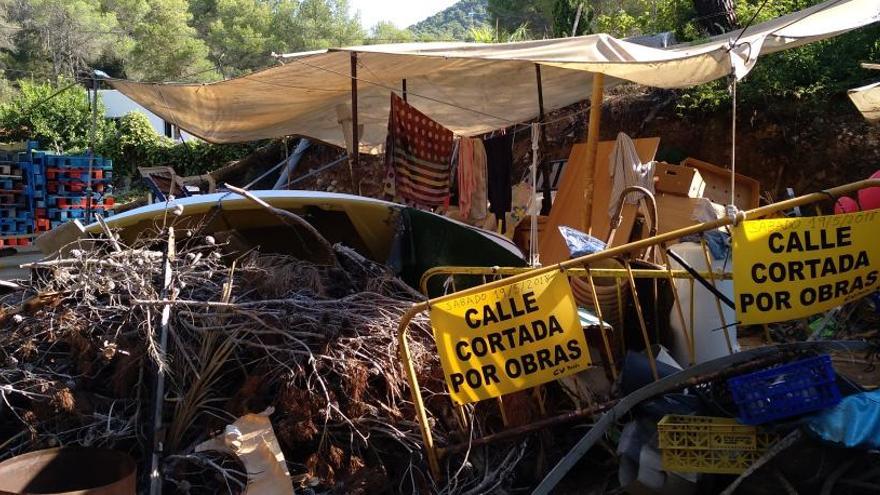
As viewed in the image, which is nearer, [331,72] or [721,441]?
[721,441]

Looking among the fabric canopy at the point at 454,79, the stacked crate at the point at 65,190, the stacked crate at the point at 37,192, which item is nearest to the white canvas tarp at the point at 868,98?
the fabric canopy at the point at 454,79

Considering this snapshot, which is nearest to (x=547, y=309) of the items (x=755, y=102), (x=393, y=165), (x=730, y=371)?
(x=730, y=371)

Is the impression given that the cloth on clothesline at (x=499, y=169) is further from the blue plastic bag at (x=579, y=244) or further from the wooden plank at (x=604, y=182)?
the blue plastic bag at (x=579, y=244)

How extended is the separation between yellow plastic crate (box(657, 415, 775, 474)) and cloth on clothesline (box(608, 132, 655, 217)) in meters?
4.85

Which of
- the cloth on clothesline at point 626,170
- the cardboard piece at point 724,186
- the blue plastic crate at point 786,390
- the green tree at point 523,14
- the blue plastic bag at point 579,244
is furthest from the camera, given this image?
the green tree at point 523,14

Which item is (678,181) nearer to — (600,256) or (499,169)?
(499,169)

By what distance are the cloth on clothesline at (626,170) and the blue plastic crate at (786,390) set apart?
16.0ft

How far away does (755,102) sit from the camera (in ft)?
38.4

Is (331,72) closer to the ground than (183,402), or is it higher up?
higher up

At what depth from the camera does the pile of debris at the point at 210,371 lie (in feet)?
13.8

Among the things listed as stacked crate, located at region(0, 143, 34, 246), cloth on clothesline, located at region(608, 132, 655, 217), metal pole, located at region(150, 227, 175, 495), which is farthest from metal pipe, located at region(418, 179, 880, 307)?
stacked crate, located at region(0, 143, 34, 246)

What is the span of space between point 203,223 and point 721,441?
4298mm

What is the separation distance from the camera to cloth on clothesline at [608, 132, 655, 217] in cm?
825

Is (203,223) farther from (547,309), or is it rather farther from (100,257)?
(547,309)
